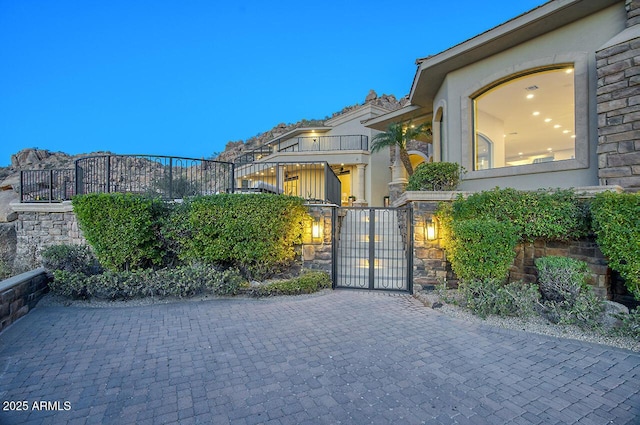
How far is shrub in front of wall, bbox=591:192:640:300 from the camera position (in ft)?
13.6

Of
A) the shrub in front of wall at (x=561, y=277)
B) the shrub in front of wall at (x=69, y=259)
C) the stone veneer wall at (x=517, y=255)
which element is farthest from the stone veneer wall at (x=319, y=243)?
the shrub in front of wall at (x=69, y=259)

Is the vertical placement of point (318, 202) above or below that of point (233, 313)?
above

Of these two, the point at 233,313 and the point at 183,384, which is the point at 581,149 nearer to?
the point at 233,313

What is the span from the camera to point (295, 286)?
21.3 ft

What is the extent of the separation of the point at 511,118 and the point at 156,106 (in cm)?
12265

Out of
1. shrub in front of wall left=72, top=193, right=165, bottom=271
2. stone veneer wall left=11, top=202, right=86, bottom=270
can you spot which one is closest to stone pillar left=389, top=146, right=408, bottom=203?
shrub in front of wall left=72, top=193, right=165, bottom=271

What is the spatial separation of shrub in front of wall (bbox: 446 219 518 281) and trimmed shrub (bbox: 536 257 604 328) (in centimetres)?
57

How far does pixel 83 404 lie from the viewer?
8.94 ft

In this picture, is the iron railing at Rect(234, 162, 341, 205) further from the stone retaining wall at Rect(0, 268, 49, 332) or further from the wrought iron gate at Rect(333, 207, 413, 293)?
the stone retaining wall at Rect(0, 268, 49, 332)

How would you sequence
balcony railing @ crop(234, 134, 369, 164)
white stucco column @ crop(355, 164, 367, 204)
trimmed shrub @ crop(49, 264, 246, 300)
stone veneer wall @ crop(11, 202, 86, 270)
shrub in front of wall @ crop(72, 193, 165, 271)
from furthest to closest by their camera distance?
balcony railing @ crop(234, 134, 369, 164)
white stucco column @ crop(355, 164, 367, 204)
stone veneer wall @ crop(11, 202, 86, 270)
shrub in front of wall @ crop(72, 193, 165, 271)
trimmed shrub @ crop(49, 264, 246, 300)

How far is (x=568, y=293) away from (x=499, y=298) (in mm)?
1000

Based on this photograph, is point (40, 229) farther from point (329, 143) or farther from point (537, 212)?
point (329, 143)

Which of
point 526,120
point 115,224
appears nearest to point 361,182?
point 526,120

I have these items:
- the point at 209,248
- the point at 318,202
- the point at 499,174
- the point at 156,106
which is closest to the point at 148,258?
the point at 209,248
